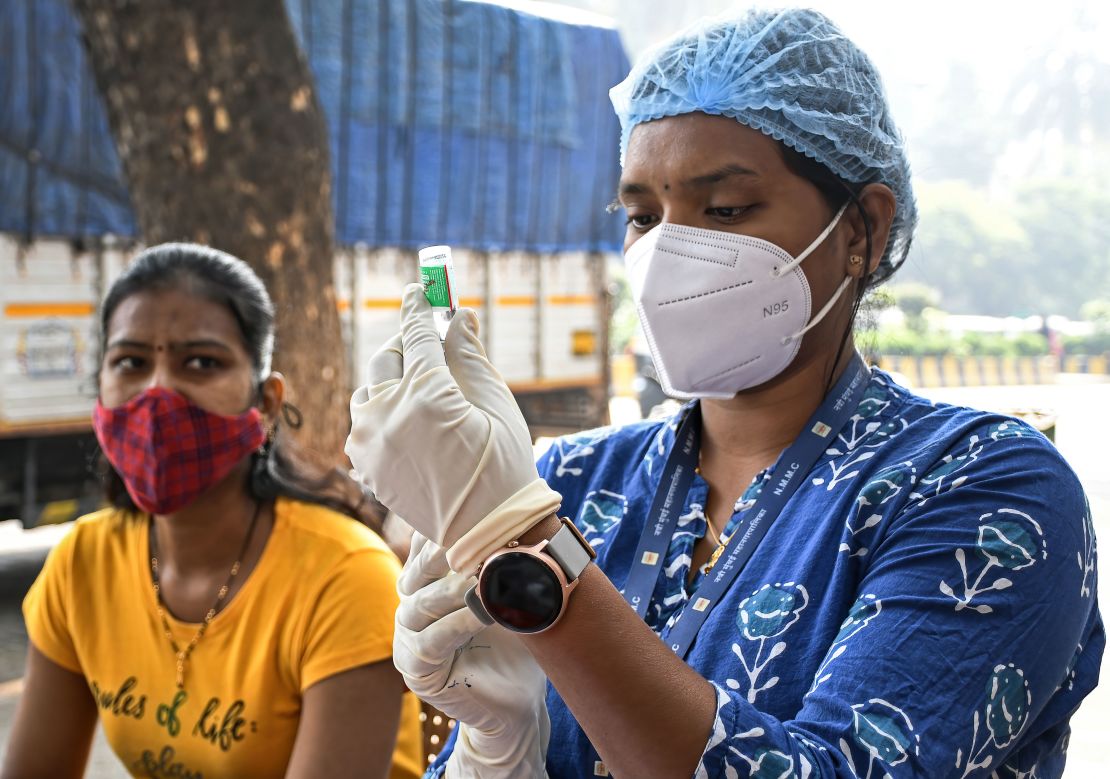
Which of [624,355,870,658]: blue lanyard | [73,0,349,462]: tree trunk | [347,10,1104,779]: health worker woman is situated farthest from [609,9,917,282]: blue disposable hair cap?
[73,0,349,462]: tree trunk

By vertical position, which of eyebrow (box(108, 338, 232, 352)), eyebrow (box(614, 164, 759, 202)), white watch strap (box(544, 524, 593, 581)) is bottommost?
eyebrow (box(108, 338, 232, 352))

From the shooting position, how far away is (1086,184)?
27844 mm

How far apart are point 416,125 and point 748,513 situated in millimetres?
6885

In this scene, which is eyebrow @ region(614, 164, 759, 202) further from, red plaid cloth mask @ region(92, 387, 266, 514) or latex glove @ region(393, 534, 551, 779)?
red plaid cloth mask @ region(92, 387, 266, 514)

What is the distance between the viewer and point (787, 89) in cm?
146

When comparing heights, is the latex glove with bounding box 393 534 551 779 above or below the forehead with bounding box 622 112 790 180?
below

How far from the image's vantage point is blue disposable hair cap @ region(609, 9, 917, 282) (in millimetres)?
1433

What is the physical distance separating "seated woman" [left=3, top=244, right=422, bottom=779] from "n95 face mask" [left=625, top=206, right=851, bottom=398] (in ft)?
3.06

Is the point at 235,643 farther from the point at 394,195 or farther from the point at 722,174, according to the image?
the point at 394,195

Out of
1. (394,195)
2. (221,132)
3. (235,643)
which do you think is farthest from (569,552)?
(394,195)

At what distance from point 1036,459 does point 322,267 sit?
356cm

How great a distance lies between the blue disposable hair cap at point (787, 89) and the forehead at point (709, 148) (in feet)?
0.04

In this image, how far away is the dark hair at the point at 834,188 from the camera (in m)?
1.44

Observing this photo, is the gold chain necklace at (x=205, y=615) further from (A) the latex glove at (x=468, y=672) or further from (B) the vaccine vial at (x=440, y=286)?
(B) the vaccine vial at (x=440, y=286)
